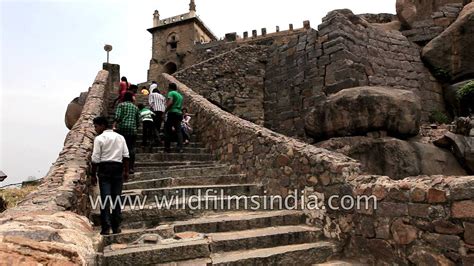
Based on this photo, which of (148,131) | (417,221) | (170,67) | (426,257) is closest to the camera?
(426,257)

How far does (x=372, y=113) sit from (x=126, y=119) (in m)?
5.20

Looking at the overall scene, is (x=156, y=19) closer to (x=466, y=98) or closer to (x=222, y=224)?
(x=466, y=98)

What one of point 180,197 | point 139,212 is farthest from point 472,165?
point 139,212

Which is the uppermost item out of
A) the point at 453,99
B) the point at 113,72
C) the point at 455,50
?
the point at 113,72

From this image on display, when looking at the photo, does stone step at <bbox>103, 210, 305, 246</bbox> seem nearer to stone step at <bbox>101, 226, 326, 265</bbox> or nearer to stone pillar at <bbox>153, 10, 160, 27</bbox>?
stone step at <bbox>101, 226, 326, 265</bbox>

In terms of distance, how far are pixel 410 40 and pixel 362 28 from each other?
2106mm

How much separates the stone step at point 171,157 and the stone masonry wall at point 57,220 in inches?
51.0

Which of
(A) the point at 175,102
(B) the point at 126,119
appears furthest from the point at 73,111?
(B) the point at 126,119

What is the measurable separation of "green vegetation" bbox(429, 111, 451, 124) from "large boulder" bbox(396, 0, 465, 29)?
3199 mm

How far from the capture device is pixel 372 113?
7602 millimetres

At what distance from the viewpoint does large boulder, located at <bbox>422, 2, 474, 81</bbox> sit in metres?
10.1

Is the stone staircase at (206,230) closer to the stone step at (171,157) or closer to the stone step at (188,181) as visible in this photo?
the stone step at (188,181)

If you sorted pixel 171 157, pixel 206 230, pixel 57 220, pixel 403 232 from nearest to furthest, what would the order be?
pixel 57 220, pixel 403 232, pixel 206 230, pixel 171 157

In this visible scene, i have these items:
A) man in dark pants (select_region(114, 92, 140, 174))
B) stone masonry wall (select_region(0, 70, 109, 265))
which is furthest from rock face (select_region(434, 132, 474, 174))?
stone masonry wall (select_region(0, 70, 109, 265))
